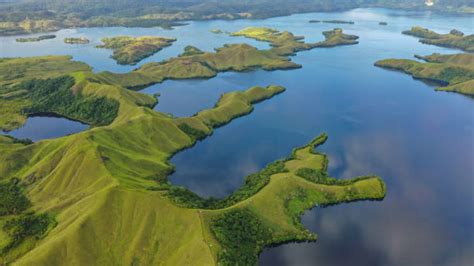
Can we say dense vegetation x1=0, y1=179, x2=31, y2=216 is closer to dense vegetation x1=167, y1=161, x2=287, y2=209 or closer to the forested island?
the forested island

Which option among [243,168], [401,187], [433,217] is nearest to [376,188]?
[401,187]

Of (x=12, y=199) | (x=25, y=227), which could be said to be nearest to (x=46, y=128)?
(x=12, y=199)

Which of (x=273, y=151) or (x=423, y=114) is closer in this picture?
(x=273, y=151)

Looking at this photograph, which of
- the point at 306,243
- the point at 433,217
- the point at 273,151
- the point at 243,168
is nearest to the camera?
the point at 306,243

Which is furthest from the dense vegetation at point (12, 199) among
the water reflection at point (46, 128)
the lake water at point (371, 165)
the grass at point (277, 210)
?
the grass at point (277, 210)

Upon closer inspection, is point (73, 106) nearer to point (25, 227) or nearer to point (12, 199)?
point (12, 199)

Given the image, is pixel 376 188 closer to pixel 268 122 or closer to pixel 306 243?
pixel 306 243

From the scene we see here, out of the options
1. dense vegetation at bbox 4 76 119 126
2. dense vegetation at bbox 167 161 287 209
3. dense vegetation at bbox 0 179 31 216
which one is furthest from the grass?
dense vegetation at bbox 4 76 119 126

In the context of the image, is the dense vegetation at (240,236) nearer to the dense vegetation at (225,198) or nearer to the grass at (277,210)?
the grass at (277,210)
